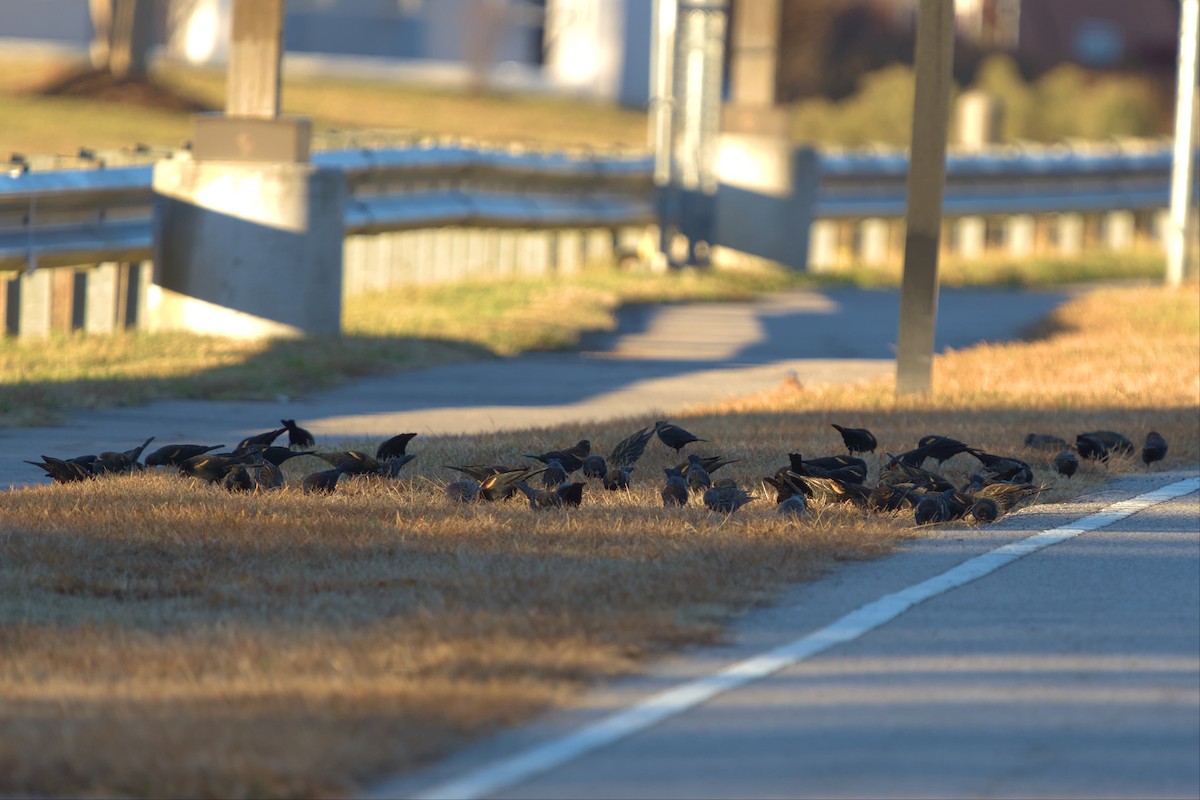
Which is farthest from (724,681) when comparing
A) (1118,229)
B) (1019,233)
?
(1118,229)

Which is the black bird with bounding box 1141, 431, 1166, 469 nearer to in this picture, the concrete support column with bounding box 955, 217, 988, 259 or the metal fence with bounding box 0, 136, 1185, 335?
the metal fence with bounding box 0, 136, 1185, 335

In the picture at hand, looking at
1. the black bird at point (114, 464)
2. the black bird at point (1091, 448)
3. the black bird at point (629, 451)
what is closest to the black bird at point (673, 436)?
the black bird at point (629, 451)

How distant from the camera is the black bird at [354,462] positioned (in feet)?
28.0

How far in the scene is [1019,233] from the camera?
30984 mm

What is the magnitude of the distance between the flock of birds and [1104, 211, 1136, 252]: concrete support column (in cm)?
2426

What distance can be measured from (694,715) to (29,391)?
290 inches

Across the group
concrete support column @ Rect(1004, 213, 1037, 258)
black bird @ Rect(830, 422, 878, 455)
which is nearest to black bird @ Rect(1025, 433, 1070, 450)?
black bird @ Rect(830, 422, 878, 455)

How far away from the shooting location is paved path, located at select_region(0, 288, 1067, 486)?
11.0 metres

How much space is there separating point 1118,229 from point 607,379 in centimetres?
2109

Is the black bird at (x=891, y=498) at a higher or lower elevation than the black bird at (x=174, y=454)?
higher

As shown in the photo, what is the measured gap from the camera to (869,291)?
22.0 m

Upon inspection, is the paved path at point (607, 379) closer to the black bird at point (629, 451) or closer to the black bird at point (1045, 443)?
the black bird at point (629, 451)

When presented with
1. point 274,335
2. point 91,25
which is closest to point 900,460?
point 274,335

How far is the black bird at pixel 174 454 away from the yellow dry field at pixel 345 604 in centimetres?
27
